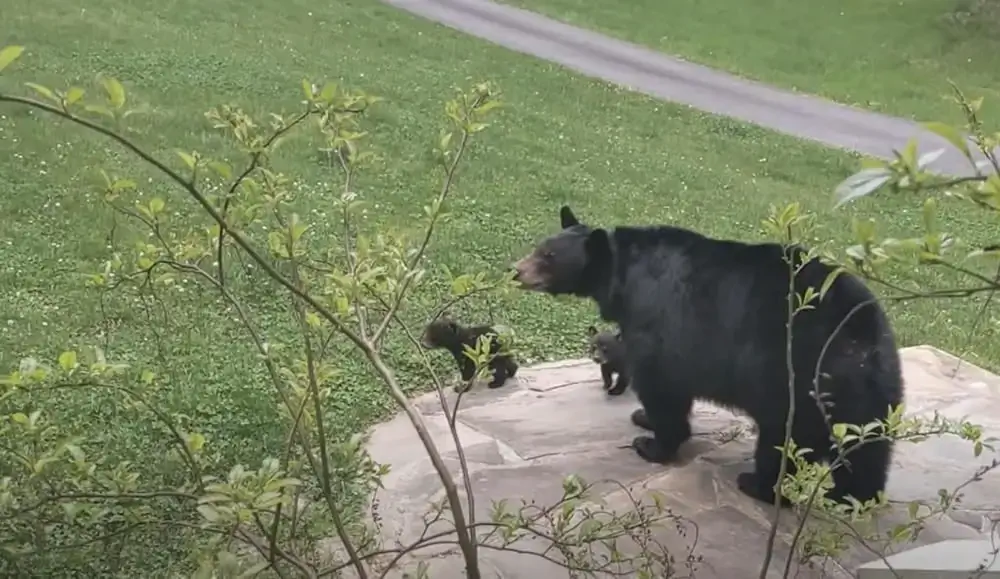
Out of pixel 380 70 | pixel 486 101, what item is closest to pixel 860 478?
pixel 486 101

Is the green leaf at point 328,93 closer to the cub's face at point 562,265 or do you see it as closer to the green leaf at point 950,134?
the green leaf at point 950,134

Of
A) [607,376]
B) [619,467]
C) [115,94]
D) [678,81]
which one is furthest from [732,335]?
[678,81]

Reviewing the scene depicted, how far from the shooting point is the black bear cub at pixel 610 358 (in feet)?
17.5

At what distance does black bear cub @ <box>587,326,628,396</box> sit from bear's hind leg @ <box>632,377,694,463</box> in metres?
0.41

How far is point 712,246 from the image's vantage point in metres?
4.61

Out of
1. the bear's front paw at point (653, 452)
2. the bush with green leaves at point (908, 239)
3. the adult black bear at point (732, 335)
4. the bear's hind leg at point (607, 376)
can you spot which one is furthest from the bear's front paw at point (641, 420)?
the bush with green leaves at point (908, 239)

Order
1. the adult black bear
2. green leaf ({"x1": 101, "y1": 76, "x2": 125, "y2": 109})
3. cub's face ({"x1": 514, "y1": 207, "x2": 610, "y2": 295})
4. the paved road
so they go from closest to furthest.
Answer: green leaf ({"x1": 101, "y1": 76, "x2": 125, "y2": 109}) → the adult black bear → cub's face ({"x1": 514, "y1": 207, "x2": 610, "y2": 295}) → the paved road

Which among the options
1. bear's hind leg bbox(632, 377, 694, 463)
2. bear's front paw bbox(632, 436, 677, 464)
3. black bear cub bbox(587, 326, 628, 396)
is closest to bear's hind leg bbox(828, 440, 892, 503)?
bear's hind leg bbox(632, 377, 694, 463)

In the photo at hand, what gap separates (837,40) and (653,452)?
18.1 metres

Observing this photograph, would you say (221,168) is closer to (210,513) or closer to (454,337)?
(210,513)

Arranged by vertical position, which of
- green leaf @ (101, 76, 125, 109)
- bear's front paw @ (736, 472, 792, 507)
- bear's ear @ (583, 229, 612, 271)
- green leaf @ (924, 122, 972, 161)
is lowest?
bear's front paw @ (736, 472, 792, 507)

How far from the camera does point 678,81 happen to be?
17500mm

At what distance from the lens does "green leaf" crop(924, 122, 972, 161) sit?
1.57 m

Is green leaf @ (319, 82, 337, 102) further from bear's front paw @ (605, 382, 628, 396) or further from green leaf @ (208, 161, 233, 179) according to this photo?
bear's front paw @ (605, 382, 628, 396)
